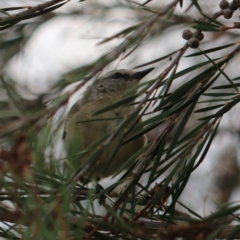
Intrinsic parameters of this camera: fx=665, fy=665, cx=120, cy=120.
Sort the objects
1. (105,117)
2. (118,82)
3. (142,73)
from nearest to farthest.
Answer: (105,117), (142,73), (118,82)

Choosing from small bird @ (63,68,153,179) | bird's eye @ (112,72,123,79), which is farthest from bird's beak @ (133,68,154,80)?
bird's eye @ (112,72,123,79)

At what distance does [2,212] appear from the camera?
2.13m

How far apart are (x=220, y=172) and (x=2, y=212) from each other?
2.40 meters

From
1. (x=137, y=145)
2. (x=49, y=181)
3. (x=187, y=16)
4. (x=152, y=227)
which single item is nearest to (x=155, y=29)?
(x=187, y=16)

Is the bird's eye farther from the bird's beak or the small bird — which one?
the bird's beak

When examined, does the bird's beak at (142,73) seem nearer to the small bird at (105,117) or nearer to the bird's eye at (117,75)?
the small bird at (105,117)

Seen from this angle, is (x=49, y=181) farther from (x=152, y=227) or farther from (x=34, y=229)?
(x=152, y=227)

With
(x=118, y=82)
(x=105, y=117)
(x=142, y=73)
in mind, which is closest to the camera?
(x=105, y=117)

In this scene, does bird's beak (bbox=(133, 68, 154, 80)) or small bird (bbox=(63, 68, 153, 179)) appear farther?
bird's beak (bbox=(133, 68, 154, 80))

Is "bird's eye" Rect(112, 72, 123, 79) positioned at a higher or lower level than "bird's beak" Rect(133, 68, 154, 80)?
lower

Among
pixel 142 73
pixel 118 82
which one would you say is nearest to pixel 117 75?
pixel 118 82

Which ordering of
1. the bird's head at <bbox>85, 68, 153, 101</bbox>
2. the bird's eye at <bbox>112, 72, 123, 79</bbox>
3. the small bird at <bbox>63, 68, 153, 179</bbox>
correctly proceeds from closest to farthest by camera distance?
the small bird at <bbox>63, 68, 153, 179</bbox>
the bird's head at <bbox>85, 68, 153, 101</bbox>
the bird's eye at <bbox>112, 72, 123, 79</bbox>

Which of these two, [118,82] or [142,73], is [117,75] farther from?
[142,73]

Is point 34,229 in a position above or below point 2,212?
above
